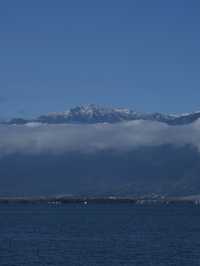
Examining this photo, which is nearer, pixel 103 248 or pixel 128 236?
pixel 103 248

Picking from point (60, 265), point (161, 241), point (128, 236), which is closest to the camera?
point (60, 265)

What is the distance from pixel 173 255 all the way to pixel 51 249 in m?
21.2

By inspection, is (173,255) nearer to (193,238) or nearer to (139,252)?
(139,252)

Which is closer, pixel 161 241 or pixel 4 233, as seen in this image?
pixel 161 241

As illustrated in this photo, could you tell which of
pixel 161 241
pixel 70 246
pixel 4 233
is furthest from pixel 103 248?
pixel 4 233

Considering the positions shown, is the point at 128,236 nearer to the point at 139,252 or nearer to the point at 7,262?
the point at 139,252

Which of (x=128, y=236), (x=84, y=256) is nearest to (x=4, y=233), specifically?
(x=128, y=236)

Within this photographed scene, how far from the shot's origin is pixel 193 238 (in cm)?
18525

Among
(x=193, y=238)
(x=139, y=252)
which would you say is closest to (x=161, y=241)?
(x=193, y=238)

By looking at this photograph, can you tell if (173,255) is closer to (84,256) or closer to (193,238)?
(84,256)

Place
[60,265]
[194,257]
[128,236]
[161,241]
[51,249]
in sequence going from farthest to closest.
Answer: [128,236], [161,241], [51,249], [194,257], [60,265]

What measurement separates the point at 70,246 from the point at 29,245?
749 centimetres

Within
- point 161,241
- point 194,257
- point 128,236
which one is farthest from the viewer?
point 128,236

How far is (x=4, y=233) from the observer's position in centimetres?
19812
